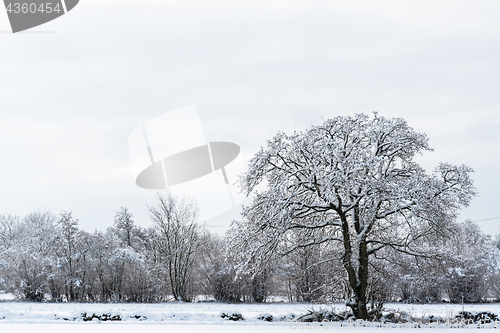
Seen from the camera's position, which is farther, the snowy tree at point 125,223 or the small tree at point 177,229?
the snowy tree at point 125,223

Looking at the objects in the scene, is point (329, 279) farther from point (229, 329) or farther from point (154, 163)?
point (154, 163)

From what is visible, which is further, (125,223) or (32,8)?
(125,223)

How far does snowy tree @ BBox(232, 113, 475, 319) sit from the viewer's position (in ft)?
43.3

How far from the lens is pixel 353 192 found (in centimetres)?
1362

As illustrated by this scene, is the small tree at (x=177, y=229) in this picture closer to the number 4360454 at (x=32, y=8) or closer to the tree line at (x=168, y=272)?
the tree line at (x=168, y=272)

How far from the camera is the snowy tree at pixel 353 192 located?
13.2 metres
